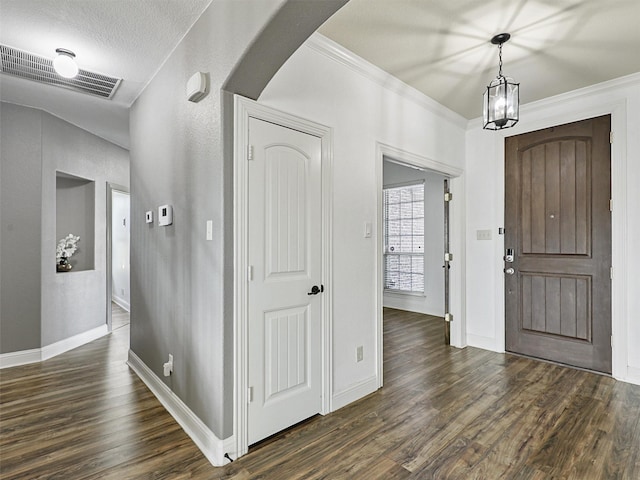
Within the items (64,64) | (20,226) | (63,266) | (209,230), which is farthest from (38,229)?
(209,230)

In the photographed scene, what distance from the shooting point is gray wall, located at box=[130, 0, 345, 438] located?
1775 mm

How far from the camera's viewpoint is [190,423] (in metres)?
2.26

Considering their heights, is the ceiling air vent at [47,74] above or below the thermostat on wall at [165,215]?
above

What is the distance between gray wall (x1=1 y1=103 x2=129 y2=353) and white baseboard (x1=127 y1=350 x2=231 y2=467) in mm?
1520

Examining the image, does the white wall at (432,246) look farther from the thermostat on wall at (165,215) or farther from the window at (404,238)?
the thermostat on wall at (165,215)

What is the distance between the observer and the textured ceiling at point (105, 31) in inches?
82.6

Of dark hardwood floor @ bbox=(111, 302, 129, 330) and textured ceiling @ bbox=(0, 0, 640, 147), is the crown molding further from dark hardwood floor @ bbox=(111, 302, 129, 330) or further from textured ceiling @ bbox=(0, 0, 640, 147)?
dark hardwood floor @ bbox=(111, 302, 129, 330)

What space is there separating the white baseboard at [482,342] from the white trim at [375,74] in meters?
2.56

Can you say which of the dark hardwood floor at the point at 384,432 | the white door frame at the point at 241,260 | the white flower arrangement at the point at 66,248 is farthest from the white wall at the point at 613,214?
the white flower arrangement at the point at 66,248

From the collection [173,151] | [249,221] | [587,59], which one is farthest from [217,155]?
[587,59]

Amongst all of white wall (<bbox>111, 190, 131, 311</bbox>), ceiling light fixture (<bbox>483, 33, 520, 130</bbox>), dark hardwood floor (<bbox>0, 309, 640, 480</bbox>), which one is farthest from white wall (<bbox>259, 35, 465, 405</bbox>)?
white wall (<bbox>111, 190, 131, 311</bbox>)

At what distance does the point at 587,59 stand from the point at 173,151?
11.2 feet

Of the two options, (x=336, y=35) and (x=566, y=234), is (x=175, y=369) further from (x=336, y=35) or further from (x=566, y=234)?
(x=566, y=234)

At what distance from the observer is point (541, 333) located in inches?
145
